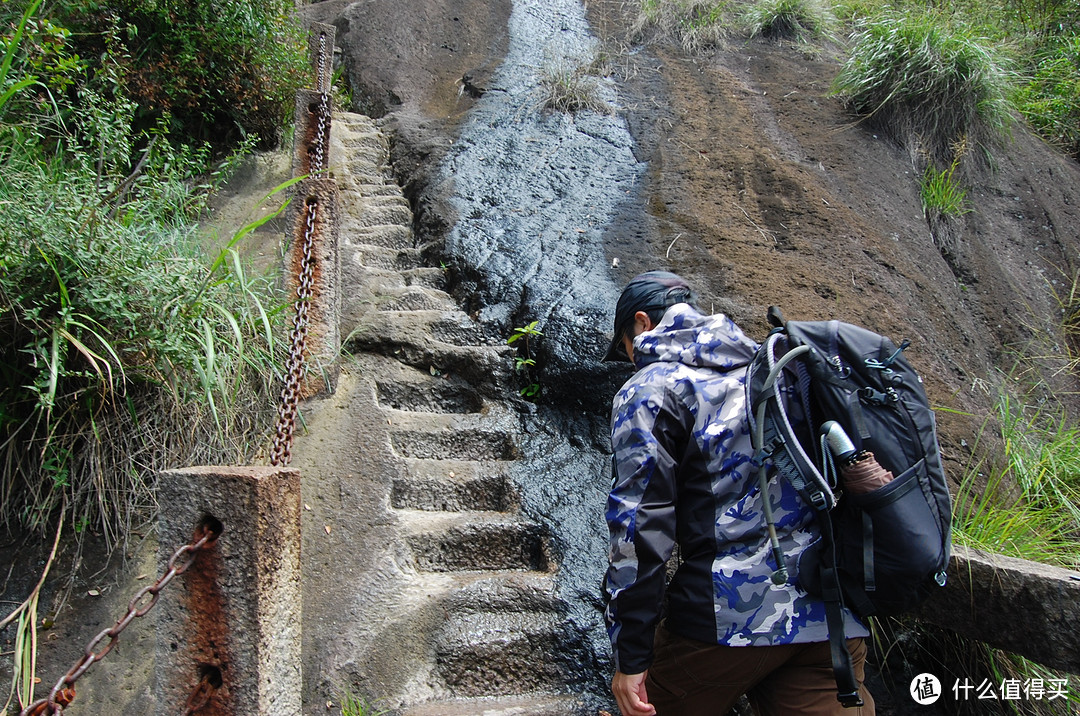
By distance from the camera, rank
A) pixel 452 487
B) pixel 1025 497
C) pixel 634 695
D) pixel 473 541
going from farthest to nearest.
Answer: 1. pixel 1025 497
2. pixel 452 487
3. pixel 473 541
4. pixel 634 695

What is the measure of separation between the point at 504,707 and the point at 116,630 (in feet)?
5.15

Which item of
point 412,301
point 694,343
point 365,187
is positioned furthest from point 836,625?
point 365,187

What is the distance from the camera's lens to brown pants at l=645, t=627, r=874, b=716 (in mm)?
1974

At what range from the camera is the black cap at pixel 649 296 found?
2514mm

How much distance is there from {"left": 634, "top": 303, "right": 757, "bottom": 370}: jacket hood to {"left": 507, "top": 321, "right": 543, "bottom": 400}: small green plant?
5.51ft

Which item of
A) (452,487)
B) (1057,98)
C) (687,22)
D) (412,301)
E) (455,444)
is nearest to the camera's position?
(452,487)

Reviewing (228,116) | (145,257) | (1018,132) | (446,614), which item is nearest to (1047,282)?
(1018,132)

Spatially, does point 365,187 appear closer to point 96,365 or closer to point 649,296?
point 96,365

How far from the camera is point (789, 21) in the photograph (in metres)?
7.56

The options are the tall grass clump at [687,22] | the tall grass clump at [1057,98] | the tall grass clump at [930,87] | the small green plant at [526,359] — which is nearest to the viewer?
the small green plant at [526,359]

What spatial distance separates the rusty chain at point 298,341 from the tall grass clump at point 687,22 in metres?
4.35

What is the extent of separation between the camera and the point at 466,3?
842cm

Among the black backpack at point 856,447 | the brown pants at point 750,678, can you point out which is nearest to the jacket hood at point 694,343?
the black backpack at point 856,447

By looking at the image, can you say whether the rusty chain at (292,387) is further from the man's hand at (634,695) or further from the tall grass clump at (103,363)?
the man's hand at (634,695)
